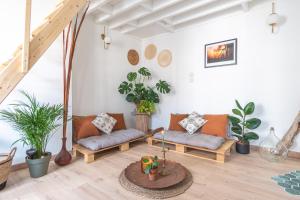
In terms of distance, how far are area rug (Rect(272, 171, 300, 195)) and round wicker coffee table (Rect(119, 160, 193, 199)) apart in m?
1.06

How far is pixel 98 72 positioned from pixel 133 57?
1.18 m

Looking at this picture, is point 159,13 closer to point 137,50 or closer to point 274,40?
point 137,50

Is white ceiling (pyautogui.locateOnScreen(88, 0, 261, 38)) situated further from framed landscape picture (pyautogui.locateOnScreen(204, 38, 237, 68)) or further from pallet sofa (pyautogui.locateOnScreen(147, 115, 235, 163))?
pallet sofa (pyautogui.locateOnScreen(147, 115, 235, 163))

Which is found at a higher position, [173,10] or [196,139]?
[173,10]

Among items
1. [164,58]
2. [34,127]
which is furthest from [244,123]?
[34,127]

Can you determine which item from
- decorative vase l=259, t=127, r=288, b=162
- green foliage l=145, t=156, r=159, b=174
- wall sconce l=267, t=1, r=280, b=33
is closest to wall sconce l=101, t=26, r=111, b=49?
green foliage l=145, t=156, r=159, b=174

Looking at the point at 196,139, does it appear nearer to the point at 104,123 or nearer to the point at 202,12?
the point at 104,123

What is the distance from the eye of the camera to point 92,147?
2.87 meters

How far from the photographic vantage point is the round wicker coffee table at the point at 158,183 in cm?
193

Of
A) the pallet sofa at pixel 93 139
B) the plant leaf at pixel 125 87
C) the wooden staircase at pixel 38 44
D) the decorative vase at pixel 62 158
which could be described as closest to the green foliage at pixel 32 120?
the decorative vase at pixel 62 158

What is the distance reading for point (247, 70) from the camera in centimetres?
343

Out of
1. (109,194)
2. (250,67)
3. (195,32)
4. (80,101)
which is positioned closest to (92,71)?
(80,101)

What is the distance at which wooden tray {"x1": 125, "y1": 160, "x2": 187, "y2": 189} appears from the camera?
1.99 metres

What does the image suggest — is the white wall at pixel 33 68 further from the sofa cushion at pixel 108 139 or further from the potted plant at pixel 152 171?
the potted plant at pixel 152 171
